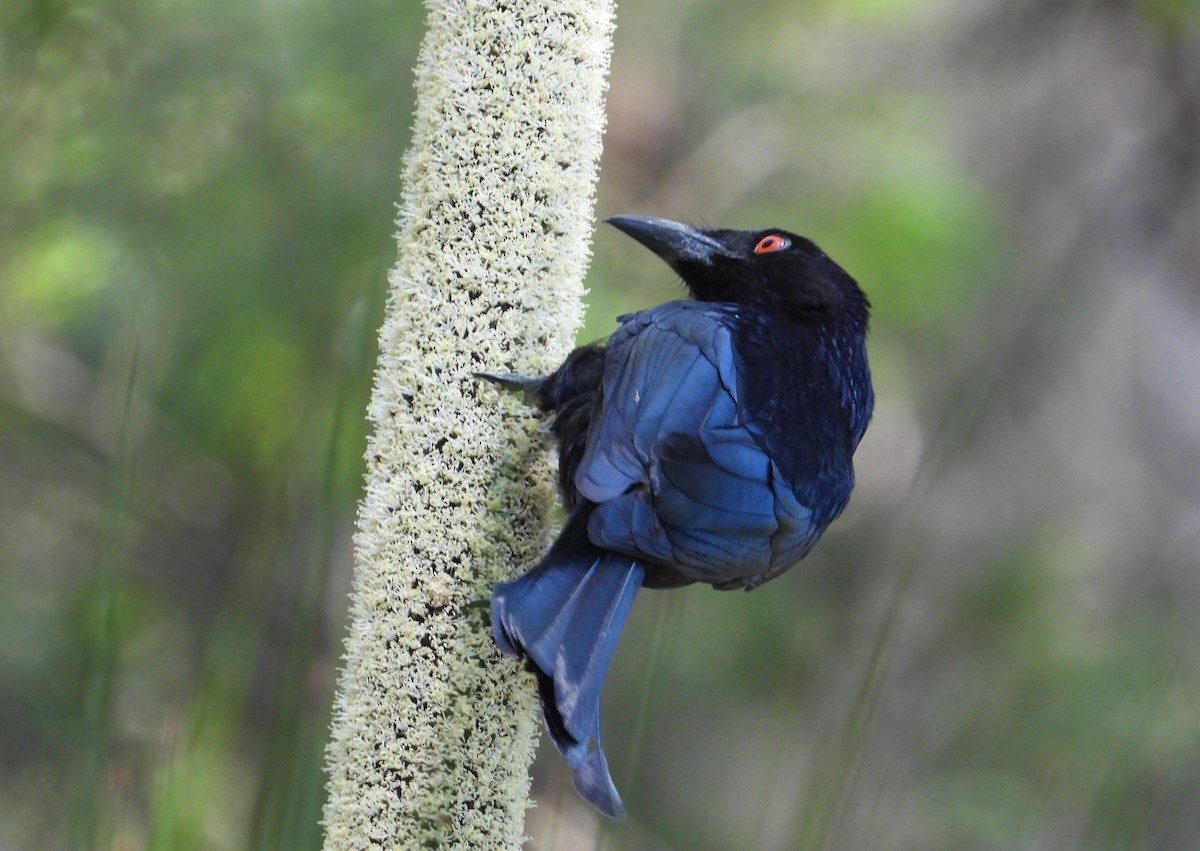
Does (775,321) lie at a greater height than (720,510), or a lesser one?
greater

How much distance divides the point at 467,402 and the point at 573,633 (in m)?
0.36

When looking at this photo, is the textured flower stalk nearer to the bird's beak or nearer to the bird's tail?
the bird's tail

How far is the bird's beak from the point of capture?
8.02 feet

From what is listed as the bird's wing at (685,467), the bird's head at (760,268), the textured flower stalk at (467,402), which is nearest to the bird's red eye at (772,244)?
the bird's head at (760,268)

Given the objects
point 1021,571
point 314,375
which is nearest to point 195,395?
point 314,375

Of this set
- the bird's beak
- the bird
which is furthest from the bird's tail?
the bird's beak

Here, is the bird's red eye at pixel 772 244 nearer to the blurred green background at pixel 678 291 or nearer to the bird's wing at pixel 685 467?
the bird's wing at pixel 685 467

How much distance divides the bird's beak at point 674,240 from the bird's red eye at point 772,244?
7 cm

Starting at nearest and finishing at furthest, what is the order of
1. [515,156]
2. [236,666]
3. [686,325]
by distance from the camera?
1. [236,666]
2. [515,156]
3. [686,325]

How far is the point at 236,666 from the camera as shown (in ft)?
4.51

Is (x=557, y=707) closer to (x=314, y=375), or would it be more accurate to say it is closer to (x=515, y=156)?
(x=515, y=156)

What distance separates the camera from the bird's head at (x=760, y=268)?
2.48 meters

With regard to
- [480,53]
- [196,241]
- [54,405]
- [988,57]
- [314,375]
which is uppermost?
[988,57]

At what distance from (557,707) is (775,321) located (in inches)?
38.3
